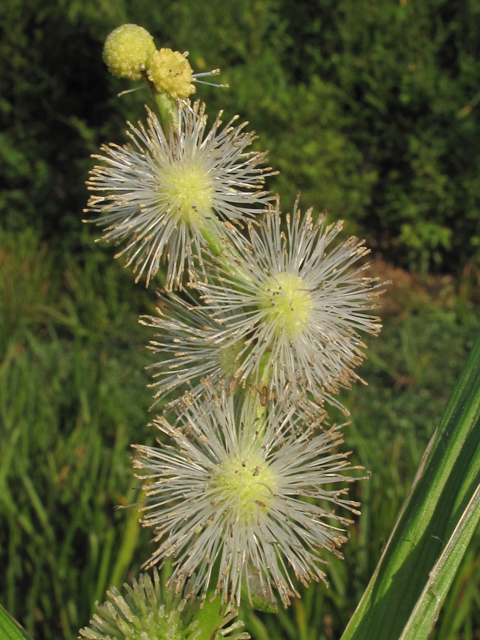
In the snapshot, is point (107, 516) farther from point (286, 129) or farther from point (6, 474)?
point (286, 129)

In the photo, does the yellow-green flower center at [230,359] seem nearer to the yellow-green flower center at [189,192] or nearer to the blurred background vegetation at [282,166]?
the yellow-green flower center at [189,192]

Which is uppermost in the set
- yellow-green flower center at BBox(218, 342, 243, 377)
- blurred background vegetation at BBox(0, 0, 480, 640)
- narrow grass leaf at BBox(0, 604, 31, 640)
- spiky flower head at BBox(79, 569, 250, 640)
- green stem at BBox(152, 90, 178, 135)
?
blurred background vegetation at BBox(0, 0, 480, 640)

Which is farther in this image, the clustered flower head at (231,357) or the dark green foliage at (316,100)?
the dark green foliage at (316,100)

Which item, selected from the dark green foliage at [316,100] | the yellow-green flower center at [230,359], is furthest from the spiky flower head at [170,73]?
the dark green foliage at [316,100]

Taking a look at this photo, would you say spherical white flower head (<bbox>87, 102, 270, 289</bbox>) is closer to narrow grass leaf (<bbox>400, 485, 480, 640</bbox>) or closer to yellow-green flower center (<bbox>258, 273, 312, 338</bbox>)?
yellow-green flower center (<bbox>258, 273, 312, 338</bbox>)

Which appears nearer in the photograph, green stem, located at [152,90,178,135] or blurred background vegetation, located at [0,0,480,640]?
green stem, located at [152,90,178,135]

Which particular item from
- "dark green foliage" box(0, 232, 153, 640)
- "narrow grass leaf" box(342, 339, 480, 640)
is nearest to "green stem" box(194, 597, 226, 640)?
"narrow grass leaf" box(342, 339, 480, 640)
